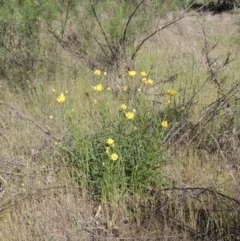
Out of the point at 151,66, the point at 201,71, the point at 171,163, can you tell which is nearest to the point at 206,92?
the point at 201,71

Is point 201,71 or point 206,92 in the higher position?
point 201,71

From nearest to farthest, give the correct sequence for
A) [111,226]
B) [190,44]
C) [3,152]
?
[111,226]
[3,152]
[190,44]

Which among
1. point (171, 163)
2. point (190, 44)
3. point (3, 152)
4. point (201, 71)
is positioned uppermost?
point (190, 44)

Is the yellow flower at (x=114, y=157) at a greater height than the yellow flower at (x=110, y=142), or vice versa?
the yellow flower at (x=110, y=142)

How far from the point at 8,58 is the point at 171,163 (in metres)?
2.66

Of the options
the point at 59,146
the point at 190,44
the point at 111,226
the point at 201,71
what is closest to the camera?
the point at 111,226

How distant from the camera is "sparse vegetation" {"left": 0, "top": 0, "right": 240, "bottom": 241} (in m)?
2.54

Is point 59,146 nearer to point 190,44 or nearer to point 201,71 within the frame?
point 201,71

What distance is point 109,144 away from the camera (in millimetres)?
2553

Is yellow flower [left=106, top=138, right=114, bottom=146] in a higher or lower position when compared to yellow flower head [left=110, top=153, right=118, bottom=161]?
higher

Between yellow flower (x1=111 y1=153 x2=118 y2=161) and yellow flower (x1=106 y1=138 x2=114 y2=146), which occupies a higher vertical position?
yellow flower (x1=106 y1=138 x2=114 y2=146)

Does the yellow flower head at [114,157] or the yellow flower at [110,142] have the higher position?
the yellow flower at [110,142]

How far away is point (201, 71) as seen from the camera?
455 centimetres

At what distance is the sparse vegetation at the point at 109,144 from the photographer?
254 centimetres
